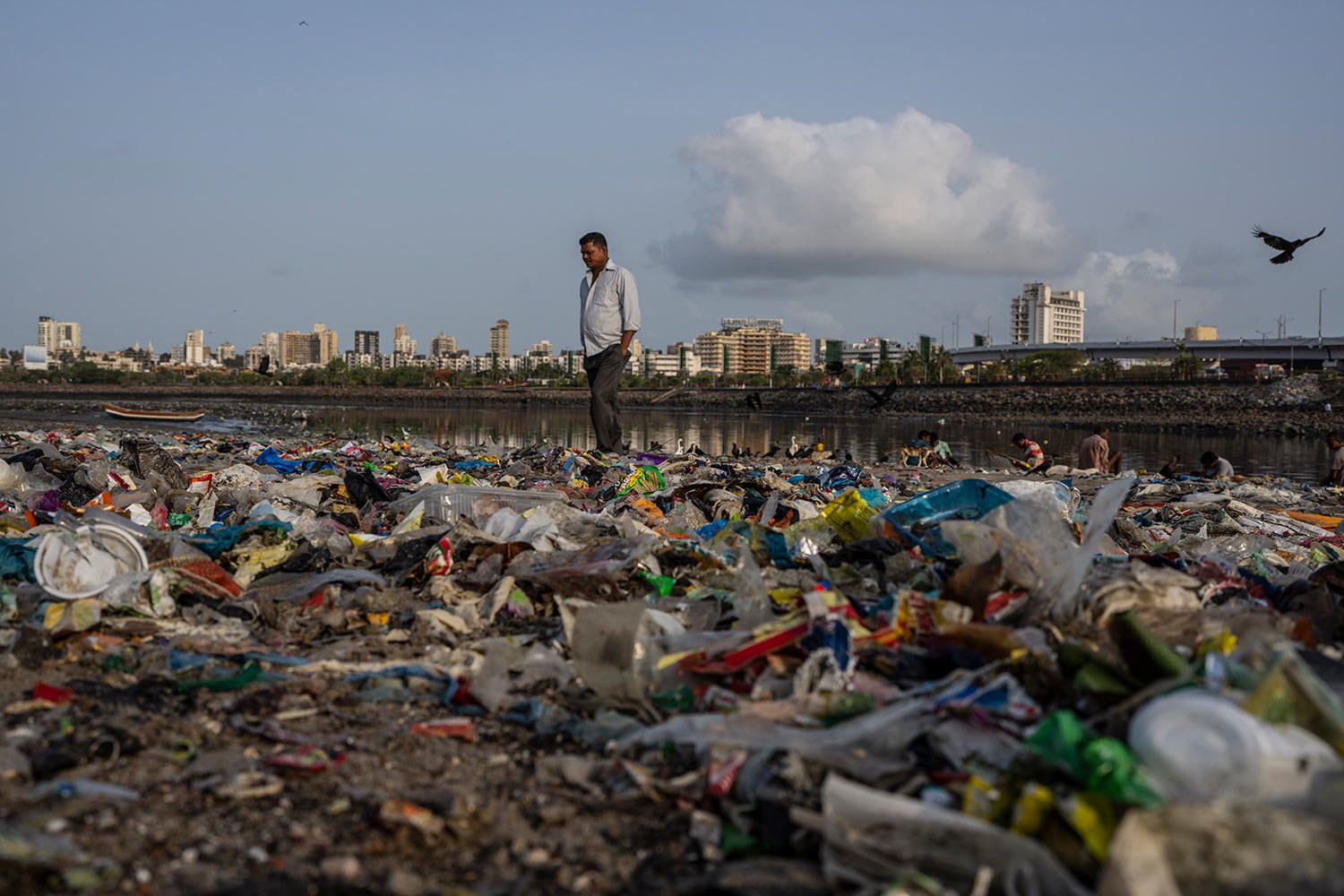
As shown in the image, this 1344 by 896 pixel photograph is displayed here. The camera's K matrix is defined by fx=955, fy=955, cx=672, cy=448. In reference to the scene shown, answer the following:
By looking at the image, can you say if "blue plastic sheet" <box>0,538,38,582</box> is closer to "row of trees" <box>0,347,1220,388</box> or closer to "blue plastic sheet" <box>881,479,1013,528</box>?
"blue plastic sheet" <box>881,479,1013,528</box>

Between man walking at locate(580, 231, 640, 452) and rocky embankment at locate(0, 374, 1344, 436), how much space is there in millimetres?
27493

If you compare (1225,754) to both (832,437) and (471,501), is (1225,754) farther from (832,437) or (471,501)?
(832,437)

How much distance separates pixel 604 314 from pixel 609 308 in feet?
0.21

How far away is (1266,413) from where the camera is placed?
48.5 m

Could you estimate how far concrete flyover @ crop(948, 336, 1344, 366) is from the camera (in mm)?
83812

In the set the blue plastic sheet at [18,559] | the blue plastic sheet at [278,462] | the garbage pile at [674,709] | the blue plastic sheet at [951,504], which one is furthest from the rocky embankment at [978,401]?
the blue plastic sheet at [951,504]

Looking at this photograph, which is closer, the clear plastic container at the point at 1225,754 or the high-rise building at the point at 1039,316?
the clear plastic container at the point at 1225,754

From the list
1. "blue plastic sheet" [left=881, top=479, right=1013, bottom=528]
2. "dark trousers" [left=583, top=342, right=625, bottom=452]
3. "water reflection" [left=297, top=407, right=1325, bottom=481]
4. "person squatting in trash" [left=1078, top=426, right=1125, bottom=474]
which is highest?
"dark trousers" [left=583, top=342, right=625, bottom=452]

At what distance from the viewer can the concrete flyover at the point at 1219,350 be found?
83812 mm

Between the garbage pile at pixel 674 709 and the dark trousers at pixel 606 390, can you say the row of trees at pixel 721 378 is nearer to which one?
the dark trousers at pixel 606 390

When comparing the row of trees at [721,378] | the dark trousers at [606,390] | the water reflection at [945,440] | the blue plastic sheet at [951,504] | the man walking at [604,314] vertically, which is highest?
the row of trees at [721,378]

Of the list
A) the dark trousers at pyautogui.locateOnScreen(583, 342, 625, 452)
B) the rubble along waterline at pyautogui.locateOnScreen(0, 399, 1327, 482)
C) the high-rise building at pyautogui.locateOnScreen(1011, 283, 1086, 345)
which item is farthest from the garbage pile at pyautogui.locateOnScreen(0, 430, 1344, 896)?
the high-rise building at pyautogui.locateOnScreen(1011, 283, 1086, 345)

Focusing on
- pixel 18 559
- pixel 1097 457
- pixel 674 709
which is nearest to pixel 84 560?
pixel 18 559

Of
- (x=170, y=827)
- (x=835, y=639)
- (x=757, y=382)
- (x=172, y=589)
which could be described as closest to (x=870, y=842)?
(x=835, y=639)
